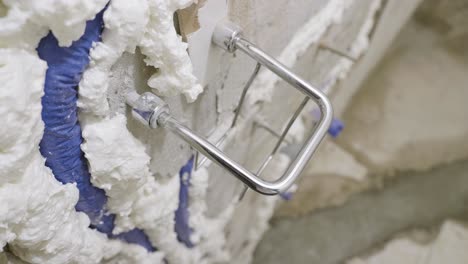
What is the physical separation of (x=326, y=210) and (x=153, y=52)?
1414mm

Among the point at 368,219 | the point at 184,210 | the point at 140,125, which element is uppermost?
the point at 140,125

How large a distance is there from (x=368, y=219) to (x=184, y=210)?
1.14 meters

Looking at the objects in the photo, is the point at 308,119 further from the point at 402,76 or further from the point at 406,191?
the point at 402,76

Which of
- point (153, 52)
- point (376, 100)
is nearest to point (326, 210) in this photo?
point (376, 100)

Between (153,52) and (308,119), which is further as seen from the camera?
(308,119)

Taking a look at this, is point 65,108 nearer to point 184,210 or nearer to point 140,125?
point 140,125

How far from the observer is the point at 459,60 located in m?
2.24

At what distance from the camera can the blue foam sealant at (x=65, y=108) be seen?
0.34 meters

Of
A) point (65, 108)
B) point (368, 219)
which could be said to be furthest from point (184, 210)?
point (368, 219)

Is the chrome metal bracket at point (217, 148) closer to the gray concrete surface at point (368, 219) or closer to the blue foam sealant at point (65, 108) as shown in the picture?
the blue foam sealant at point (65, 108)

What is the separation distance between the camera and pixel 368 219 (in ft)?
5.57

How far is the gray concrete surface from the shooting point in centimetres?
158

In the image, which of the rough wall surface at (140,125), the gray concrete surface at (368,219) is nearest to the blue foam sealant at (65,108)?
the rough wall surface at (140,125)

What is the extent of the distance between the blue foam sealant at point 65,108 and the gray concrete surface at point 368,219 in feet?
3.90
